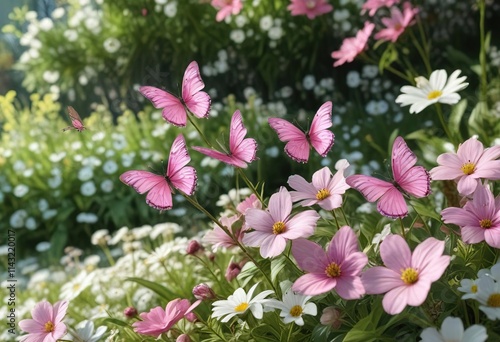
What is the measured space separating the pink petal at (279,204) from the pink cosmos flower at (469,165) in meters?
0.26

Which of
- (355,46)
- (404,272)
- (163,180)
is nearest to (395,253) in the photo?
(404,272)

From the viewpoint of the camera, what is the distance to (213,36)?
14.3ft

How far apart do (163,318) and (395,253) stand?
17.5 inches

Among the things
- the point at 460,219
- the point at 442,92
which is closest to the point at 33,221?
the point at 442,92

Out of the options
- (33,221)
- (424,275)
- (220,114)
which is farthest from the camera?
(220,114)

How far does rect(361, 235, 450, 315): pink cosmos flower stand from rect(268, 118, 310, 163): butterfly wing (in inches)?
9.4

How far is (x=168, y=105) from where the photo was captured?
1138 mm

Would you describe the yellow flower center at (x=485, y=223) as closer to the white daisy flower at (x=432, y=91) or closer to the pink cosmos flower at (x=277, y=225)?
the pink cosmos flower at (x=277, y=225)

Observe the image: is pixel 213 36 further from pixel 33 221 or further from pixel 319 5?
pixel 33 221

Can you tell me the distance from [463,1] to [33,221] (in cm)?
302

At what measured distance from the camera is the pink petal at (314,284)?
96 cm

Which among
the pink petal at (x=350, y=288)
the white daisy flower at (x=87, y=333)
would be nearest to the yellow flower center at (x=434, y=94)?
the pink petal at (x=350, y=288)

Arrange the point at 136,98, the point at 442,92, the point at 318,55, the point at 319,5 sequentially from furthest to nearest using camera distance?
1. the point at 136,98
2. the point at 318,55
3. the point at 319,5
4. the point at 442,92

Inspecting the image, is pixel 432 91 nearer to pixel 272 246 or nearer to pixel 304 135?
pixel 304 135
